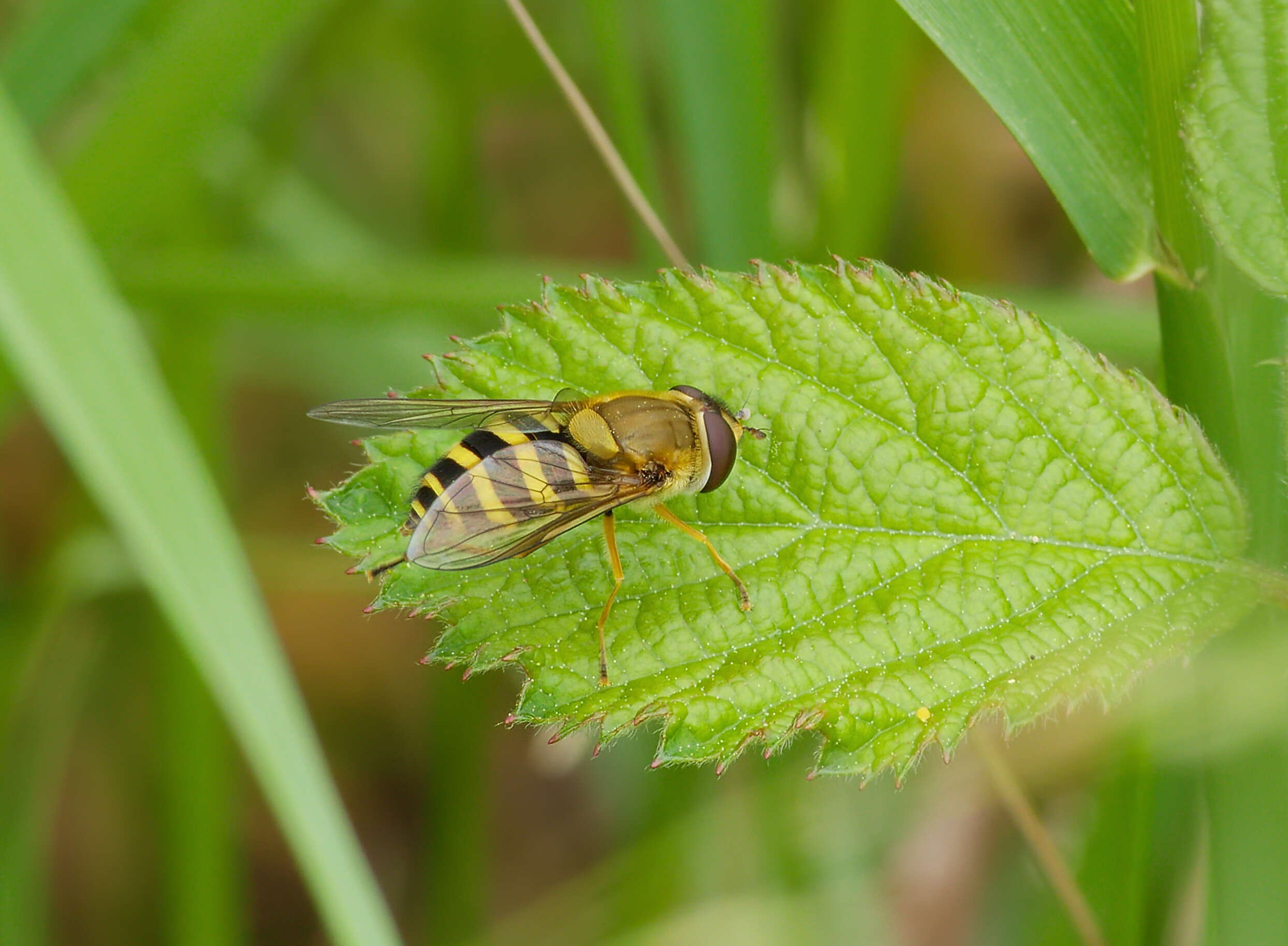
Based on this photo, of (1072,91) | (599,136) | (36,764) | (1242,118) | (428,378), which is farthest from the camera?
(428,378)

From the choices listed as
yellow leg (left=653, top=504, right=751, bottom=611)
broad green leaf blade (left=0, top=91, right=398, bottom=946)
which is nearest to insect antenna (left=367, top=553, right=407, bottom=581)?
broad green leaf blade (left=0, top=91, right=398, bottom=946)

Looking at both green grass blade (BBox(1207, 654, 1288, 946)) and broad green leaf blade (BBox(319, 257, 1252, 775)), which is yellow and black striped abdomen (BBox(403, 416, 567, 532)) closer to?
broad green leaf blade (BBox(319, 257, 1252, 775))

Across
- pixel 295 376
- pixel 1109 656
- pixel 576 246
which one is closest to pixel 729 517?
pixel 1109 656

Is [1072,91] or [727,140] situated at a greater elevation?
[727,140]

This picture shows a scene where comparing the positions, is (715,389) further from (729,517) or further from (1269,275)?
(1269,275)

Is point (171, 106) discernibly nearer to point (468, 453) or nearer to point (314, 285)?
point (314, 285)

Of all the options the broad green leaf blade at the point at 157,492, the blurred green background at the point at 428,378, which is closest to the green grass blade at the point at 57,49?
the blurred green background at the point at 428,378

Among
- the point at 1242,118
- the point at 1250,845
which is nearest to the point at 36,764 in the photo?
the point at 1250,845
